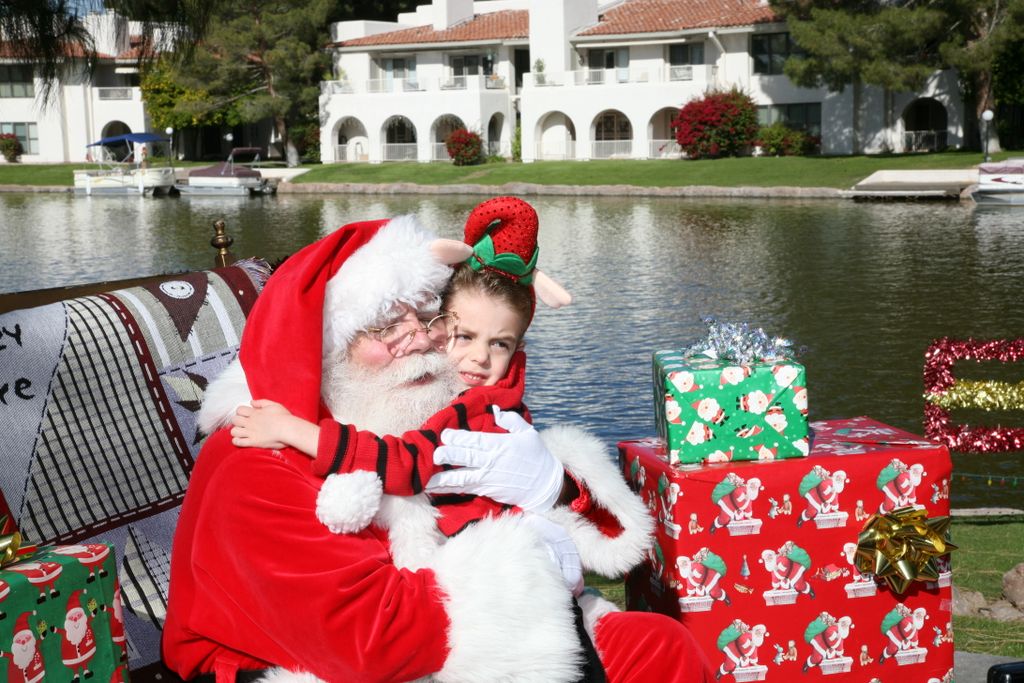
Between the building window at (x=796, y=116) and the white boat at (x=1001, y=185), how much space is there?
39.0 ft

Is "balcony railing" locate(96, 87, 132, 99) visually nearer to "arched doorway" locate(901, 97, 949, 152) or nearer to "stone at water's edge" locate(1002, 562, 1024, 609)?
"arched doorway" locate(901, 97, 949, 152)

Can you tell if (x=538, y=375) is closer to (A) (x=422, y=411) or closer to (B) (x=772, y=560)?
(B) (x=772, y=560)

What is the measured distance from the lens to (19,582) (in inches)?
98.8

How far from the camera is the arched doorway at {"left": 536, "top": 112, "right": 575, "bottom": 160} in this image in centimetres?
4391

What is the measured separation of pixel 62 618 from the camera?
8.57 feet

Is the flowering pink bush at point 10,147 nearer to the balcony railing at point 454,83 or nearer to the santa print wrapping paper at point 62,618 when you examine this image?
the balcony railing at point 454,83

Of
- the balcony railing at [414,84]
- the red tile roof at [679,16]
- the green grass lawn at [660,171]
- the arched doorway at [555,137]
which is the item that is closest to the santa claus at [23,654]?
the green grass lawn at [660,171]

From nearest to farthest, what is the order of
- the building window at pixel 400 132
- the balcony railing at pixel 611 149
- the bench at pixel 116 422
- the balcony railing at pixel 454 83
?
the bench at pixel 116 422 → the balcony railing at pixel 611 149 → the balcony railing at pixel 454 83 → the building window at pixel 400 132

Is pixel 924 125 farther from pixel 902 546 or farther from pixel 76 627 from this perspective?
pixel 76 627

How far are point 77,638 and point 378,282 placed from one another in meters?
0.99

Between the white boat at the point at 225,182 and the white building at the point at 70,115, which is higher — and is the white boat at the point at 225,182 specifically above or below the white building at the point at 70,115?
below

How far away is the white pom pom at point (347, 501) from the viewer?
2523 millimetres

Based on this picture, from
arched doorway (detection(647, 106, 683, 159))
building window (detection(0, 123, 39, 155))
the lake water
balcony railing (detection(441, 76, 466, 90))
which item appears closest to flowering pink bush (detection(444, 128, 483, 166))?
balcony railing (detection(441, 76, 466, 90))

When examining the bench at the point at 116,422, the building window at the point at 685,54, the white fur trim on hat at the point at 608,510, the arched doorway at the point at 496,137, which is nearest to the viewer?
the white fur trim on hat at the point at 608,510
